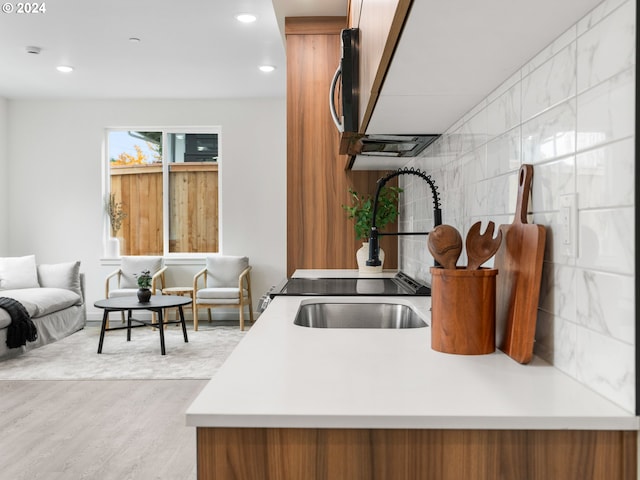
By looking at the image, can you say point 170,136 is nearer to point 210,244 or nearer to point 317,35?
point 210,244

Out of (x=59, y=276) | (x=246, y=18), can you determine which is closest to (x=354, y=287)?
(x=246, y=18)

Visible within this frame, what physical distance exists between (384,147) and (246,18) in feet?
7.16

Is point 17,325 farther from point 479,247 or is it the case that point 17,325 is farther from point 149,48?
point 479,247

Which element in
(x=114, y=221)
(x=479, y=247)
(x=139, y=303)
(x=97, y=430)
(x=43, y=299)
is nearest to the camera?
(x=479, y=247)

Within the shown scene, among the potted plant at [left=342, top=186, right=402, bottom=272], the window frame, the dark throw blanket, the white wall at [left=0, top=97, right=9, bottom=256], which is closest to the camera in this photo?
the potted plant at [left=342, top=186, right=402, bottom=272]

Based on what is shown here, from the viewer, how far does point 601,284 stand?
836 mm

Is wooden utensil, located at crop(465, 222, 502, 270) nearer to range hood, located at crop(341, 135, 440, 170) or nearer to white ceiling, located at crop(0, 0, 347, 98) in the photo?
range hood, located at crop(341, 135, 440, 170)

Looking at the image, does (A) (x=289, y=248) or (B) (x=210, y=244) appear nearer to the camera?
(A) (x=289, y=248)

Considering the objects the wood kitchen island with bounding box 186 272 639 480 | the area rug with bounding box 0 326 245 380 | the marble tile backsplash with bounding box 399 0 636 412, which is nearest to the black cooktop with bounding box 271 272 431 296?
the marble tile backsplash with bounding box 399 0 636 412

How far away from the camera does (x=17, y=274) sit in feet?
18.2

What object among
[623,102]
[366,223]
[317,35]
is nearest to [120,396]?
[366,223]

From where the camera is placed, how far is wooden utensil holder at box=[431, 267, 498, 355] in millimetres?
1089

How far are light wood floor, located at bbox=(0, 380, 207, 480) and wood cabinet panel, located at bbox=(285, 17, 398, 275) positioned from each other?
1.13 meters

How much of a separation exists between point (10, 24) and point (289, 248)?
2.80 m
